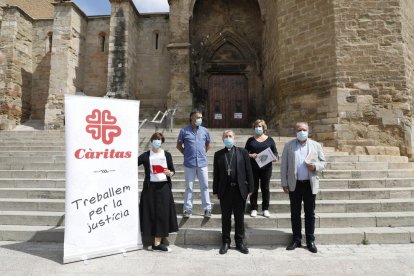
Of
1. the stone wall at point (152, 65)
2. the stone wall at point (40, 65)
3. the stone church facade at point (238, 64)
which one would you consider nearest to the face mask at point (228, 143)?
the stone church facade at point (238, 64)

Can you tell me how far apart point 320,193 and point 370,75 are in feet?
17.8

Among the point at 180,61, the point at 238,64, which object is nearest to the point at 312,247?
the point at 180,61

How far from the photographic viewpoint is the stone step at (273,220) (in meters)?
4.65

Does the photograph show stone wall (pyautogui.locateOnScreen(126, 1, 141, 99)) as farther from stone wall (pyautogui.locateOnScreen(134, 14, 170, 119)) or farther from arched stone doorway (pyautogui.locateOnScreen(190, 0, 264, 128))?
arched stone doorway (pyautogui.locateOnScreen(190, 0, 264, 128))

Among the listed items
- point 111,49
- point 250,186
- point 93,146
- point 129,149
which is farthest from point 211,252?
point 111,49

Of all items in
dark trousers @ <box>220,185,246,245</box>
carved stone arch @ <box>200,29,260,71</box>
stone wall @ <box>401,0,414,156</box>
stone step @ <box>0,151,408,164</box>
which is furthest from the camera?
carved stone arch @ <box>200,29,260,71</box>

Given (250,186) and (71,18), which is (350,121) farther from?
(71,18)

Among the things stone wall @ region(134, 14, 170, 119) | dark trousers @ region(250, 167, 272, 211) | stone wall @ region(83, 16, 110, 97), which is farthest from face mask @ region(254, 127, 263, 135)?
stone wall @ region(83, 16, 110, 97)

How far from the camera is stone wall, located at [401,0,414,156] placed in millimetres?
8859

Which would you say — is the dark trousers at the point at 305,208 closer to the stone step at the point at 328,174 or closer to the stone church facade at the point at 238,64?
the stone step at the point at 328,174

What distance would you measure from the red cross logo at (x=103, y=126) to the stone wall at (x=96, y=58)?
42.2 feet

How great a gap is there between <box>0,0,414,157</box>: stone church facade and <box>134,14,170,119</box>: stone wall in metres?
0.05

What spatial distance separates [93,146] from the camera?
386 cm

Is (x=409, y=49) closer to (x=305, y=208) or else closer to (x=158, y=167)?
(x=305, y=208)
